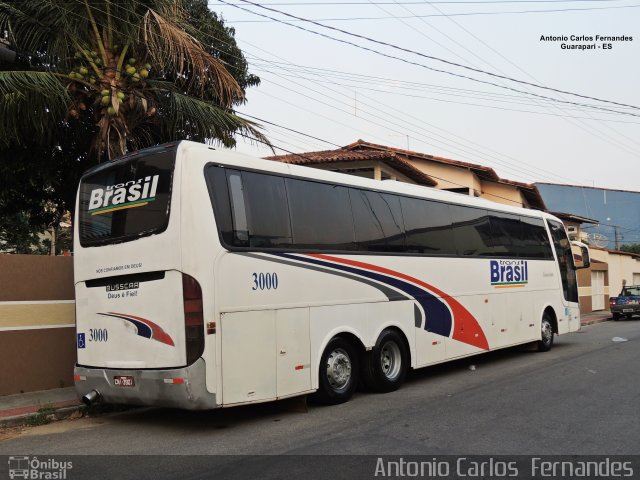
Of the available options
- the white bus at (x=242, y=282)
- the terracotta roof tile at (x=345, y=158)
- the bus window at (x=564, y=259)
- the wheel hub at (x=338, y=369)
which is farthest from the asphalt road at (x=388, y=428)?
the terracotta roof tile at (x=345, y=158)

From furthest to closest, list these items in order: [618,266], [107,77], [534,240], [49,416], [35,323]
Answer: [618,266] → [534,240] → [107,77] → [35,323] → [49,416]

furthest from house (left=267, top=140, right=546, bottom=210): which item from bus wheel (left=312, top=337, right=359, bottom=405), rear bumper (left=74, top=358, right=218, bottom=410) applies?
rear bumper (left=74, top=358, right=218, bottom=410)

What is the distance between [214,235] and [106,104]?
15.1 ft

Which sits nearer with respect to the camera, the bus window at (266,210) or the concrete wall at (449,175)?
the bus window at (266,210)

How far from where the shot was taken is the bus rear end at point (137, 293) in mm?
6648

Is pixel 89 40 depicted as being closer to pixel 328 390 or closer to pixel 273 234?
pixel 273 234

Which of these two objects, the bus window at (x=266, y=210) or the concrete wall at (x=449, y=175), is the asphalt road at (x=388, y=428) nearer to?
the bus window at (x=266, y=210)

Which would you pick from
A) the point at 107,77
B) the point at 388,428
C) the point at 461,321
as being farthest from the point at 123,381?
the point at 461,321

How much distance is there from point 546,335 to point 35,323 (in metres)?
11.2

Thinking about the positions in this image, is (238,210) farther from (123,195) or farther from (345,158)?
(345,158)

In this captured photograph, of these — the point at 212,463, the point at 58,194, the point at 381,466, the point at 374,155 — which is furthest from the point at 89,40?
the point at 374,155

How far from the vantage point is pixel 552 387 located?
30.4 feet

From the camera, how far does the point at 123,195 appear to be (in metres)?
7.43

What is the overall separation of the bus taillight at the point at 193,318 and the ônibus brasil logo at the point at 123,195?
3.93 feet
